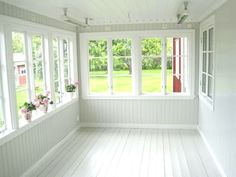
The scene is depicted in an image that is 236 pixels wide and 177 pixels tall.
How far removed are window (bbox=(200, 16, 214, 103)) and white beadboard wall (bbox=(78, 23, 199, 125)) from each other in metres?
0.42

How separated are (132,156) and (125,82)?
7.69 feet

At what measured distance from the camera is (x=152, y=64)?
6.68 meters

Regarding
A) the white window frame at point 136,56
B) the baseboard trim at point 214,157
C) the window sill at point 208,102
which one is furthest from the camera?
the white window frame at point 136,56

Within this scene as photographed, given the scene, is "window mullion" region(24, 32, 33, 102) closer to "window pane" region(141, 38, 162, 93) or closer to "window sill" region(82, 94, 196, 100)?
"window sill" region(82, 94, 196, 100)

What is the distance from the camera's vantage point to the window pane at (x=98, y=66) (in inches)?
269

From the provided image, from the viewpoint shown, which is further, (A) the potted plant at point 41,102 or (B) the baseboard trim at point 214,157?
(A) the potted plant at point 41,102

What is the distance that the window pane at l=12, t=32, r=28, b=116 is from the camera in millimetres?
4133

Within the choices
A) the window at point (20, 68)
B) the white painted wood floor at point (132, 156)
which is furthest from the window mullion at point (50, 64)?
the white painted wood floor at point (132, 156)

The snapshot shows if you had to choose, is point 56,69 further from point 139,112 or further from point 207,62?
point 207,62

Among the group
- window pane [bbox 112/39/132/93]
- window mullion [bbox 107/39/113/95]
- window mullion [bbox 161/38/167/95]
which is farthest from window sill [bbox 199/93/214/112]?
window mullion [bbox 107/39/113/95]

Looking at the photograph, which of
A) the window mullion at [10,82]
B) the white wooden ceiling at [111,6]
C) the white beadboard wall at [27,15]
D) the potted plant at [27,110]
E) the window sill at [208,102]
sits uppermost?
the white wooden ceiling at [111,6]

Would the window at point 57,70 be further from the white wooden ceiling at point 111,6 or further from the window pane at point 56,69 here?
the white wooden ceiling at point 111,6

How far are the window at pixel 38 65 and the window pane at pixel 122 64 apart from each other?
2222 mm

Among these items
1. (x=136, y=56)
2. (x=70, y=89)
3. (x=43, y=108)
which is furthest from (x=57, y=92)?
(x=136, y=56)
